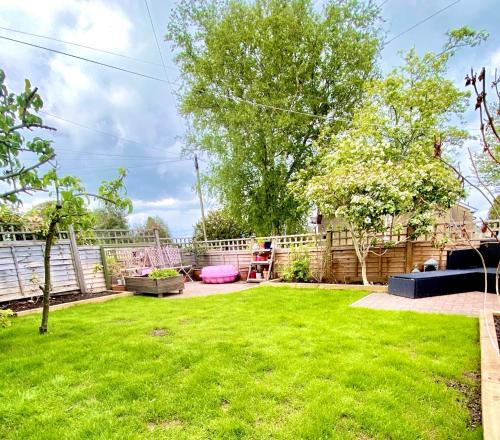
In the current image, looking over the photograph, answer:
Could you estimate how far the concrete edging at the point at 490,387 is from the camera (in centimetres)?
142

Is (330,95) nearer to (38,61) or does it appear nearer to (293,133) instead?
(293,133)

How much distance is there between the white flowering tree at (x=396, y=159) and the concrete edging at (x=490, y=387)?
1291 mm

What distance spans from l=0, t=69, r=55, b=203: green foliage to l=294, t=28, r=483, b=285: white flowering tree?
9.38 ft

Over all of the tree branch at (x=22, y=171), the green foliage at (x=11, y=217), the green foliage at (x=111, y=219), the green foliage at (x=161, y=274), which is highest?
the green foliage at (x=111, y=219)

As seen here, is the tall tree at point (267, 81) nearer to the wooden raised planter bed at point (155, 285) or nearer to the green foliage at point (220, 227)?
the green foliage at point (220, 227)

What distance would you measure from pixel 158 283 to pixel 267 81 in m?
8.83

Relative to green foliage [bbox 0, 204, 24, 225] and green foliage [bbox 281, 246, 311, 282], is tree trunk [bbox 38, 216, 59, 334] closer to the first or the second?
green foliage [bbox 0, 204, 24, 225]

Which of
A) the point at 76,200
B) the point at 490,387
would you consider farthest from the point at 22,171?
the point at 490,387

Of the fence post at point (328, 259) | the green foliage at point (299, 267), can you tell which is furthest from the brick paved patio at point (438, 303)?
the green foliage at point (299, 267)

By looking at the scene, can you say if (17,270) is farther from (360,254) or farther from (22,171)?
(360,254)

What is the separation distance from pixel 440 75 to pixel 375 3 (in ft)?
12.7

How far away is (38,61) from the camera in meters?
5.08

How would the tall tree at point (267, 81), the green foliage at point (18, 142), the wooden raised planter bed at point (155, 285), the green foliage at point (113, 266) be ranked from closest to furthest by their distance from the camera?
the green foliage at point (18, 142) → the wooden raised planter bed at point (155, 285) → the green foliage at point (113, 266) → the tall tree at point (267, 81)

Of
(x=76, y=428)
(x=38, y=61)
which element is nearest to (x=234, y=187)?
(x=38, y=61)
